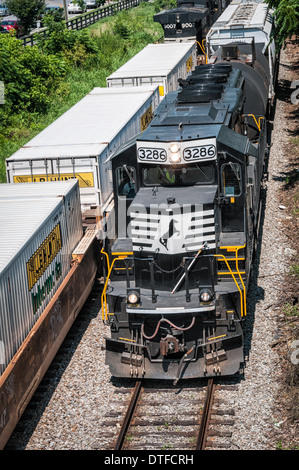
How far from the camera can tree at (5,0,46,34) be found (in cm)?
5369

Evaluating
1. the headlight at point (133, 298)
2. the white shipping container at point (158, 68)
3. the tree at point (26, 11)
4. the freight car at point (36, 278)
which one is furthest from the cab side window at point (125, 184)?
the tree at point (26, 11)

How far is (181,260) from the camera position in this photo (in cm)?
1195

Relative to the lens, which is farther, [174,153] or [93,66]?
[93,66]

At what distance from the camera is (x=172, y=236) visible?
11.8 metres

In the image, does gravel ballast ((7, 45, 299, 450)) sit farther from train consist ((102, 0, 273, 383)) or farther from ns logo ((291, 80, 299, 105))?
ns logo ((291, 80, 299, 105))

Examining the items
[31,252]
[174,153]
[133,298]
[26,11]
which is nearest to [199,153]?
[174,153]

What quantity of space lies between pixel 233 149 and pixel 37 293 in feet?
14.7

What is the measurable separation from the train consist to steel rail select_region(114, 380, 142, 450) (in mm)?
326

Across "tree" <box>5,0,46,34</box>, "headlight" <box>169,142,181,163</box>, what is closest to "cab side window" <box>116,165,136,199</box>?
"headlight" <box>169,142,181,163</box>

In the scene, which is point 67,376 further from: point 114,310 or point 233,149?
point 233,149

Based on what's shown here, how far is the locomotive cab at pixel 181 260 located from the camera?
38.7ft

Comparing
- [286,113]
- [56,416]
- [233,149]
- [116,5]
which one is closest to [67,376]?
[56,416]

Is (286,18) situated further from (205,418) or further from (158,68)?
(205,418)

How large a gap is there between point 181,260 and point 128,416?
2.78 meters
